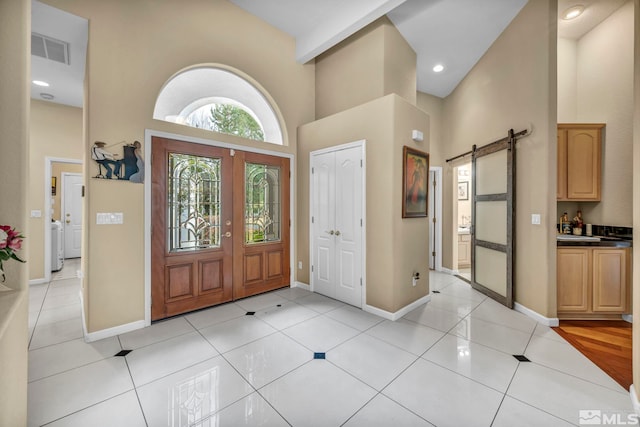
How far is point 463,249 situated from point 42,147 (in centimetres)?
842

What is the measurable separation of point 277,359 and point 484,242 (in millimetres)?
3523

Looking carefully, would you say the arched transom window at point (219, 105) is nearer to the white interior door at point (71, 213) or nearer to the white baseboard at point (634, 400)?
the white baseboard at point (634, 400)

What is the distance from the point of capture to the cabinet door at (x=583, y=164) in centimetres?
345

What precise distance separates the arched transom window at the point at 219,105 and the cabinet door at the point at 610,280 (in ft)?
14.7

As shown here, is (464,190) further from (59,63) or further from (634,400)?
(59,63)

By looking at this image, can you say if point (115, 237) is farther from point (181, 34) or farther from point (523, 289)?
point (523, 289)

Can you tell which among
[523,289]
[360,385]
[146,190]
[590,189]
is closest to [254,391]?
[360,385]

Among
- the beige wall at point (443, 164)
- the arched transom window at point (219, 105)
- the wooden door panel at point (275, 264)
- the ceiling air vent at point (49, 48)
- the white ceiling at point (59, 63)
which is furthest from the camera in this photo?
the beige wall at point (443, 164)

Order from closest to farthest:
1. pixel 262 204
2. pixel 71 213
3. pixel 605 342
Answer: pixel 605 342, pixel 262 204, pixel 71 213

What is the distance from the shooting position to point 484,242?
4.05 metres

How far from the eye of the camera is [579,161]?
3473 mm

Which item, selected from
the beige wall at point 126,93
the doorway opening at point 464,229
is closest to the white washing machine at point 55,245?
the beige wall at point 126,93

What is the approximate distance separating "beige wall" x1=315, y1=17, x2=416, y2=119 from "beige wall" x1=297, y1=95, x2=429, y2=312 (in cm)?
50

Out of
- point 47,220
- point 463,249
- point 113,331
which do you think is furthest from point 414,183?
point 47,220
